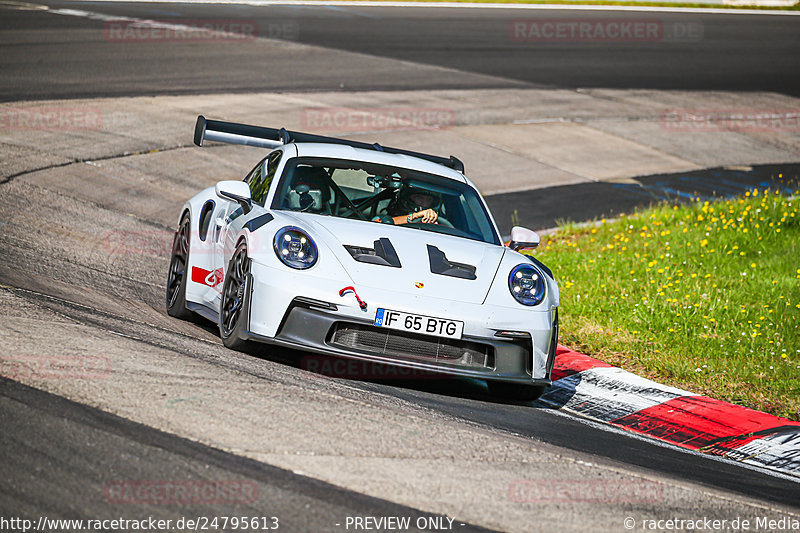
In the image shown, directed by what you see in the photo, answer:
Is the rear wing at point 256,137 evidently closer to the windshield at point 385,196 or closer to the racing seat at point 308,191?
the windshield at point 385,196

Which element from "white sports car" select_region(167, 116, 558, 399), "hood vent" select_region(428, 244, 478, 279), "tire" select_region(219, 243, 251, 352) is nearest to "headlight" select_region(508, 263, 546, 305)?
"white sports car" select_region(167, 116, 558, 399)

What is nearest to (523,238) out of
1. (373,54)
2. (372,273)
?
(372,273)

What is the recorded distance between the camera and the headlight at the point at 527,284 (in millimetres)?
6426

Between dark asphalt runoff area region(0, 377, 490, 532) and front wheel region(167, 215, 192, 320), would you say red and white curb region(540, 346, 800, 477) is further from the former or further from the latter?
dark asphalt runoff area region(0, 377, 490, 532)

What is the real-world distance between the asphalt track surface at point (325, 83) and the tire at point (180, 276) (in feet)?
3.34

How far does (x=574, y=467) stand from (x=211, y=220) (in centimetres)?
372

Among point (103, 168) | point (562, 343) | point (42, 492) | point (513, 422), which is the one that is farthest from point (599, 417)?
point (103, 168)

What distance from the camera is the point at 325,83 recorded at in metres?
20.1

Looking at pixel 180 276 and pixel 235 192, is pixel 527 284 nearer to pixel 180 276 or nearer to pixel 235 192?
pixel 235 192

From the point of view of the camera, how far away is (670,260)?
10703 millimetres

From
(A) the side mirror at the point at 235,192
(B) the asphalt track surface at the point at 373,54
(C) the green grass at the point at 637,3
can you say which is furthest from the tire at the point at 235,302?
(C) the green grass at the point at 637,3

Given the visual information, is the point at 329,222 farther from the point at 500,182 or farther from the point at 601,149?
the point at 601,149

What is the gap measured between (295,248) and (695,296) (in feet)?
14.8

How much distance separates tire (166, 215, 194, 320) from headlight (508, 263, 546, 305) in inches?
98.7
